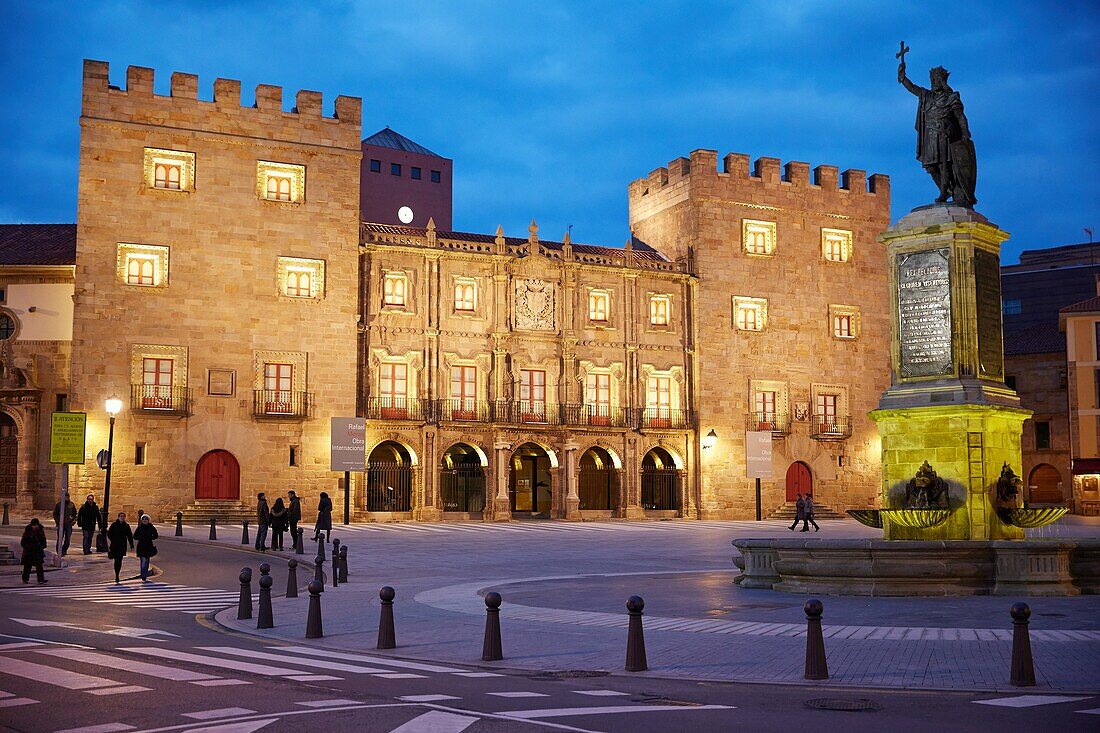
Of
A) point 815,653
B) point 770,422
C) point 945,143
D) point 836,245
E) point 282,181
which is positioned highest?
point 282,181

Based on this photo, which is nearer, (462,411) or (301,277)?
(301,277)

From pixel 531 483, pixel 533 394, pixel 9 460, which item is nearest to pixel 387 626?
pixel 9 460

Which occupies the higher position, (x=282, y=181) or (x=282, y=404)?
(x=282, y=181)

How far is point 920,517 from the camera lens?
56.4 feet

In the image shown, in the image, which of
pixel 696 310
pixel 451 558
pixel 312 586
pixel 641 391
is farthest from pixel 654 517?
pixel 312 586

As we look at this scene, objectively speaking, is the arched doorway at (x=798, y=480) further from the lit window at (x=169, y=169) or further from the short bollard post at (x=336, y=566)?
the short bollard post at (x=336, y=566)

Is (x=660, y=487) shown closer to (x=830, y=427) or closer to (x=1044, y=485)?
(x=830, y=427)

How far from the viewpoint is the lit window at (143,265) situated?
44.2 meters

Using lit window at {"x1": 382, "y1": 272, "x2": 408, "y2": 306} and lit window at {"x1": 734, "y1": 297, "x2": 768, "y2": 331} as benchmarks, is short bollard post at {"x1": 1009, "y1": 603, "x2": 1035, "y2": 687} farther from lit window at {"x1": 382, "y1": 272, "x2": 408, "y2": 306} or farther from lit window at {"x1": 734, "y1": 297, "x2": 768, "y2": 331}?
lit window at {"x1": 734, "y1": 297, "x2": 768, "y2": 331}

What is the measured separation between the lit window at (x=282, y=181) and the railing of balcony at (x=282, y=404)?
7412 millimetres

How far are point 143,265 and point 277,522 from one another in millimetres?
17946

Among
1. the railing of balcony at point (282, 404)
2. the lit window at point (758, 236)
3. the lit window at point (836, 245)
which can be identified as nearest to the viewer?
the railing of balcony at point (282, 404)

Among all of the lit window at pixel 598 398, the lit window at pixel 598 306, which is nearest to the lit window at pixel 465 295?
the lit window at pixel 598 306

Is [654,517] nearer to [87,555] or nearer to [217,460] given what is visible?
[217,460]
